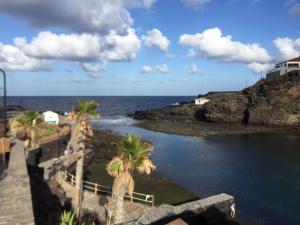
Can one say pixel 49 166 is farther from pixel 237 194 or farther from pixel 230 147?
pixel 230 147

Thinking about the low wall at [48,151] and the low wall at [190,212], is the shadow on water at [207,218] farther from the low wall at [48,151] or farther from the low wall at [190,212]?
the low wall at [48,151]

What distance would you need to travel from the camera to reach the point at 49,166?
35.4 m

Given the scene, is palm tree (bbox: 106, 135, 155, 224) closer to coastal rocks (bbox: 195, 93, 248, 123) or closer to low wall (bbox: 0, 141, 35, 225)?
low wall (bbox: 0, 141, 35, 225)

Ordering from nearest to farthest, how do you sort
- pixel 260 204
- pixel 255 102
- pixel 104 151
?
1. pixel 260 204
2. pixel 104 151
3. pixel 255 102

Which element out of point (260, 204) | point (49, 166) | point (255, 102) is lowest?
point (260, 204)

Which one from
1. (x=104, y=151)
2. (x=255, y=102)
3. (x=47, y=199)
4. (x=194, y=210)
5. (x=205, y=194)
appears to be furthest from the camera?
(x=255, y=102)

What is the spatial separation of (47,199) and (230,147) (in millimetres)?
41373

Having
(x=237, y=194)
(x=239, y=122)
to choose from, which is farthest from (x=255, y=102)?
(x=237, y=194)

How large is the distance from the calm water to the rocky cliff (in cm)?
1344

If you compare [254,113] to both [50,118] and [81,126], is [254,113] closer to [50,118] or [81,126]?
[50,118]

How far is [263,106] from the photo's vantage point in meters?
89.5

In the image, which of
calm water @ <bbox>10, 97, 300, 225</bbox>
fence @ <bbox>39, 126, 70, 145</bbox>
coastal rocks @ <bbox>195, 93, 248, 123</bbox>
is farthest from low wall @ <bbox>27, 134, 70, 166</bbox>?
coastal rocks @ <bbox>195, 93, 248, 123</bbox>

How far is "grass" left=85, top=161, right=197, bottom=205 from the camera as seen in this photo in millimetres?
32938

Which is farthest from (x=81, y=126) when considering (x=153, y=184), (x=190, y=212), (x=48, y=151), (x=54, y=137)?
(x=54, y=137)
